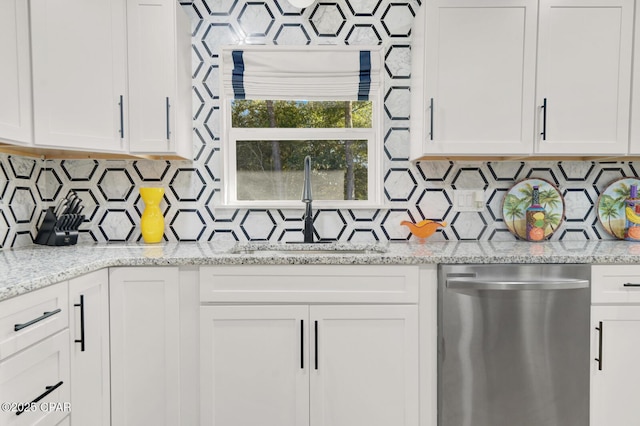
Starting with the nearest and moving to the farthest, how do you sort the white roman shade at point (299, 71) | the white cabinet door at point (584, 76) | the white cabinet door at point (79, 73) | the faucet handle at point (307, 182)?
the white cabinet door at point (79, 73), the white cabinet door at point (584, 76), the faucet handle at point (307, 182), the white roman shade at point (299, 71)

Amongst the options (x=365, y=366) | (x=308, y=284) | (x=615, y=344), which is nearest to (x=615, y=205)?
(x=615, y=344)

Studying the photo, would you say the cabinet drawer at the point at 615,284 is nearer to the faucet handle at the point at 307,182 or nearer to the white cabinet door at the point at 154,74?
the faucet handle at the point at 307,182

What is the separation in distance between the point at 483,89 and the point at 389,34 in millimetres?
650

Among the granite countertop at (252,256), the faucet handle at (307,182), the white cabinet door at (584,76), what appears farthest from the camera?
the faucet handle at (307,182)

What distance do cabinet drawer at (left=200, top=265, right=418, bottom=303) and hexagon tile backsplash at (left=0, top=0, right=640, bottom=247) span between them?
61 cm

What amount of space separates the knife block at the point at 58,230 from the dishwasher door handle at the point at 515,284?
6.08 feet

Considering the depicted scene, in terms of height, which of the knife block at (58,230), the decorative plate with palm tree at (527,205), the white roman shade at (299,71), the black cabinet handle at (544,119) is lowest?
the knife block at (58,230)

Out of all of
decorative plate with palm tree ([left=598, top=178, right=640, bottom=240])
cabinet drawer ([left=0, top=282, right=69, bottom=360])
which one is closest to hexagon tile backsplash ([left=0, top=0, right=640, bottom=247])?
decorative plate with palm tree ([left=598, top=178, right=640, bottom=240])

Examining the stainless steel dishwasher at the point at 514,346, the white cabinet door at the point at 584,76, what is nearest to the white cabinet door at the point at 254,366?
the stainless steel dishwasher at the point at 514,346

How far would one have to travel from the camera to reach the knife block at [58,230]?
6.66ft

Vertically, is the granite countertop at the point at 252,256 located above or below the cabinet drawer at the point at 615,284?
above

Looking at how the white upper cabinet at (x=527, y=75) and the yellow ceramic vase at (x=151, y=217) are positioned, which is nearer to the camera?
the white upper cabinet at (x=527, y=75)

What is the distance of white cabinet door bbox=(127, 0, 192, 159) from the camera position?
197 centimetres

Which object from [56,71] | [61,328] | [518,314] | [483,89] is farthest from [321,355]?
[56,71]
